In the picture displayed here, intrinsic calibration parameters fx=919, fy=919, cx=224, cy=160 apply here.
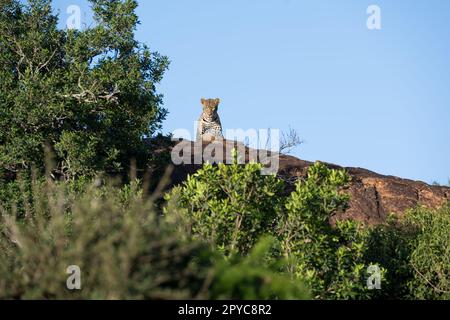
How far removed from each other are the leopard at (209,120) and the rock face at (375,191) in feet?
7.23

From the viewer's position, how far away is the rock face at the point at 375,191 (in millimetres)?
41844

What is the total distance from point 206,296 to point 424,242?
19727mm

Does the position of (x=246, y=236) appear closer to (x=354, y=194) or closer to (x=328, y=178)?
(x=328, y=178)

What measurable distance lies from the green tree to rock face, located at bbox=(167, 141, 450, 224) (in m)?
7.47

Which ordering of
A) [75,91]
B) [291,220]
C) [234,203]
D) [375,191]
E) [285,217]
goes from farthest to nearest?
[375,191]
[75,91]
[285,217]
[291,220]
[234,203]

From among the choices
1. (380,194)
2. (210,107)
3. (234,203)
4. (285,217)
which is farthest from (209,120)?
(234,203)

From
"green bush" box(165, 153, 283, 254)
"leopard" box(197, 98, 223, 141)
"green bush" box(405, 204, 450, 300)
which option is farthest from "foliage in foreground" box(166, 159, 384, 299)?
"leopard" box(197, 98, 223, 141)

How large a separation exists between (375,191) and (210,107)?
9243 mm

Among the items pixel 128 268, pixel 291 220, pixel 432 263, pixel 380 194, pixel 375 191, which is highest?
pixel 375 191

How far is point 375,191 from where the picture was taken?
44.4 metres

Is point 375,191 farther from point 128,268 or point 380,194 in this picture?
point 128,268

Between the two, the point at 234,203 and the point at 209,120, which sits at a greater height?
the point at 209,120

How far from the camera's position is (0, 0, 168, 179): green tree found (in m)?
31.4

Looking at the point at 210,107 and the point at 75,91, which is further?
the point at 210,107
